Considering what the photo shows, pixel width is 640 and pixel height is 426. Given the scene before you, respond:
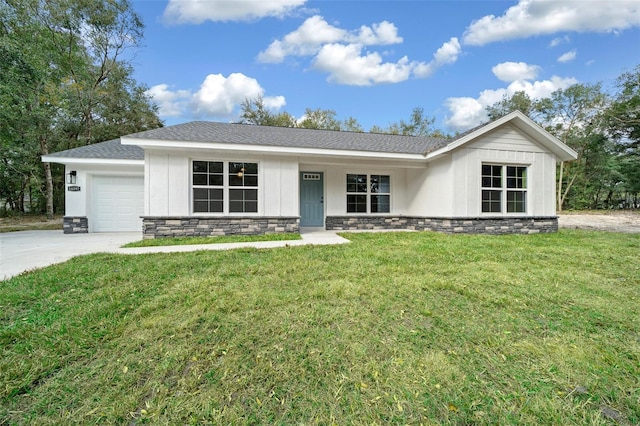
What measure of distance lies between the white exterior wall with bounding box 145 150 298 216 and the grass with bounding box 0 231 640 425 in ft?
12.2

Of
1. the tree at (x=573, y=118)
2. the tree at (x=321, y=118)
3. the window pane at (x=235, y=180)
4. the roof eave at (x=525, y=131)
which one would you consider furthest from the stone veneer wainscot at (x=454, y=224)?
the tree at (x=321, y=118)

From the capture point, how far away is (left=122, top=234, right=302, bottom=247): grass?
6680 millimetres

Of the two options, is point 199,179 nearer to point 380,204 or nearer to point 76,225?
point 76,225

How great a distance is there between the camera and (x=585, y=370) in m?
1.94

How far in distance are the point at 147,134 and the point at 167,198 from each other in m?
1.79

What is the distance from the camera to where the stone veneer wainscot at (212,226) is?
7.55m

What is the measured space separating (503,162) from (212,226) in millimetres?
9545

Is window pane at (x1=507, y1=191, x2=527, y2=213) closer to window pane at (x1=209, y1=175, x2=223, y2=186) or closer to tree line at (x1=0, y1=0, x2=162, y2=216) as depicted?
window pane at (x1=209, y1=175, x2=223, y2=186)

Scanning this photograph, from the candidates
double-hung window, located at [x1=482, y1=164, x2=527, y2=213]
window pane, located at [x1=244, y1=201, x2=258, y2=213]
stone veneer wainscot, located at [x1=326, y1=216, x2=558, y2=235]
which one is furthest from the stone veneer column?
double-hung window, located at [x1=482, y1=164, x2=527, y2=213]

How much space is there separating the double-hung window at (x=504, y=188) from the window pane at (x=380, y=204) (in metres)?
3.30

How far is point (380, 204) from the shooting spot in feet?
35.0

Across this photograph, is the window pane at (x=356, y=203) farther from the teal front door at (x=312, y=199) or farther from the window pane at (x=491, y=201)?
the window pane at (x=491, y=201)

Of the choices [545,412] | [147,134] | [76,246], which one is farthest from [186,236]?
[545,412]

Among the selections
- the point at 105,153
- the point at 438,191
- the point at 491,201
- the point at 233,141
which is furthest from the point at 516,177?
the point at 105,153
